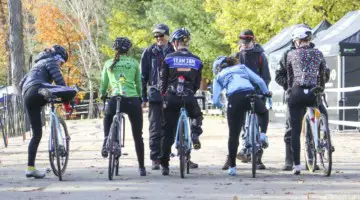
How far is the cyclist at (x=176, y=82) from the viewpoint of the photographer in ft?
33.7

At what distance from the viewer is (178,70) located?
10.3 metres

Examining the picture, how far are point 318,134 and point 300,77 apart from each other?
766mm

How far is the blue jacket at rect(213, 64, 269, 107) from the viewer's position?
10.2 m

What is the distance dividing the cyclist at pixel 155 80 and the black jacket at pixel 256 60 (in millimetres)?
1056

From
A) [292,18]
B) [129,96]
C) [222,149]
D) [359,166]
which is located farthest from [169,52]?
[292,18]

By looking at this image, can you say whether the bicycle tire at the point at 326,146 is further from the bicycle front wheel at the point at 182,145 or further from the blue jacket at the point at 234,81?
the bicycle front wheel at the point at 182,145

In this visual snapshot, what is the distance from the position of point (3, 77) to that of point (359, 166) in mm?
48888

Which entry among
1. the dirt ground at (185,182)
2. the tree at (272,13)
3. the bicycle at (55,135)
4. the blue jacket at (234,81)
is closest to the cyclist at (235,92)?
the blue jacket at (234,81)

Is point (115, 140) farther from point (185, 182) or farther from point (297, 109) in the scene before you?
point (297, 109)

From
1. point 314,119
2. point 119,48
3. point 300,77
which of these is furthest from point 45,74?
point 314,119

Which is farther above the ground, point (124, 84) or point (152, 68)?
point (152, 68)

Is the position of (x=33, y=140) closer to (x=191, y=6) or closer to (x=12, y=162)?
(x=12, y=162)

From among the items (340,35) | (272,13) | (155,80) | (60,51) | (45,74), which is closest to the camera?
(45,74)

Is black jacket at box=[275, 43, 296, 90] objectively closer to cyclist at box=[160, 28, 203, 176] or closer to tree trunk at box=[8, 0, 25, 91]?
cyclist at box=[160, 28, 203, 176]
